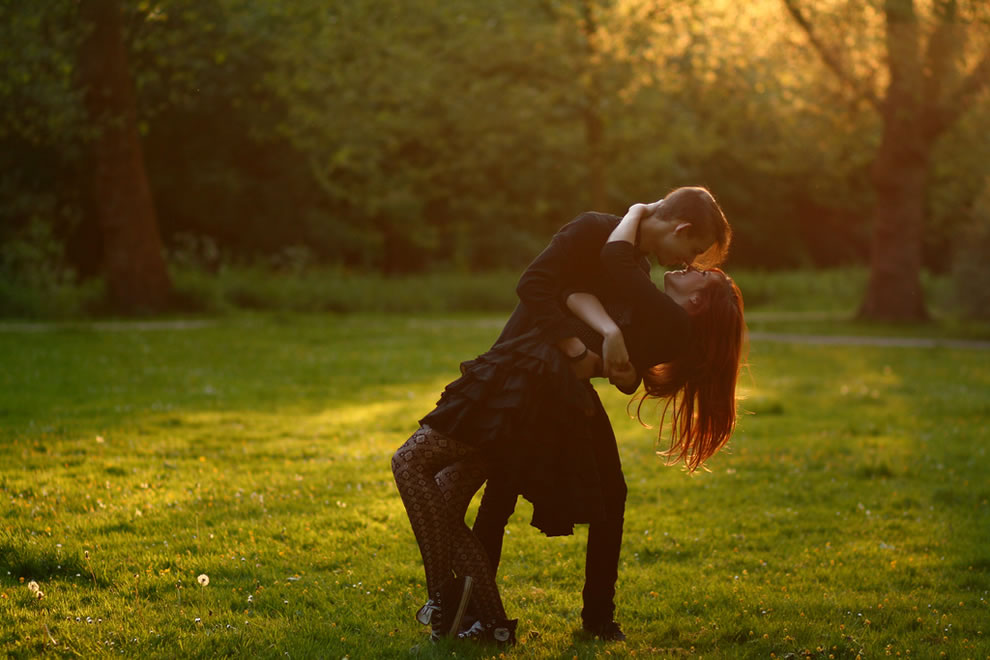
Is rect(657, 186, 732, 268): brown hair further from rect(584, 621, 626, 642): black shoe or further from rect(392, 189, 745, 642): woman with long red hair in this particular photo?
rect(584, 621, 626, 642): black shoe

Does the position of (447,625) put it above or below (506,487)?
below

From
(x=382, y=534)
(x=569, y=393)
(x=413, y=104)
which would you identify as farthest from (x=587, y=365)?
(x=413, y=104)

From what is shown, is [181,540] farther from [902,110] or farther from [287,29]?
[902,110]

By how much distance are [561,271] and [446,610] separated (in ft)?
5.54

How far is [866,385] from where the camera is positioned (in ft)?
51.0

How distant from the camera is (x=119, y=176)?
22875 mm

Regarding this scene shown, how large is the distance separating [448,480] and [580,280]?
3.64ft

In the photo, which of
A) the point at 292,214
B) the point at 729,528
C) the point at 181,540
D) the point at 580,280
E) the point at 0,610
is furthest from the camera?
the point at 292,214

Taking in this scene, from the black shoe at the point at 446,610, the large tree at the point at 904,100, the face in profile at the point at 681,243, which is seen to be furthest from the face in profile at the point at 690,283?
the large tree at the point at 904,100

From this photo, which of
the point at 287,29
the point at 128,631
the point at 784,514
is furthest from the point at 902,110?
the point at 128,631

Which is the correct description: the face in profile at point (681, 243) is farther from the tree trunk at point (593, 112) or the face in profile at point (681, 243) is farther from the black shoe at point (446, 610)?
the tree trunk at point (593, 112)

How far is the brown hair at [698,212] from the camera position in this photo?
436 centimetres

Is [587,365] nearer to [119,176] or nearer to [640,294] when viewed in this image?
[640,294]

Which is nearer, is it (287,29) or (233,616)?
(233,616)
